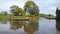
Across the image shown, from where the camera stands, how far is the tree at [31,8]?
18.4m

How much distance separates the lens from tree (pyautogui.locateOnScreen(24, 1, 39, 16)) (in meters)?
18.4

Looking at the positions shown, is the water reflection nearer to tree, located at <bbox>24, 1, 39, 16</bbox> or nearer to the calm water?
the calm water

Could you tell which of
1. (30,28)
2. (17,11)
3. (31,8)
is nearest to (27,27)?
(30,28)

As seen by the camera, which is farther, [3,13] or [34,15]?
[34,15]

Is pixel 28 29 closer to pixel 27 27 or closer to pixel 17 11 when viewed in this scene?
pixel 27 27

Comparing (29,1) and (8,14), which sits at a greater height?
(29,1)

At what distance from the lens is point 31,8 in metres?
19.2

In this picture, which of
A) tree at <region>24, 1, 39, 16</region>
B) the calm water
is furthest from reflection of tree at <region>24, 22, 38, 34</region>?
tree at <region>24, 1, 39, 16</region>

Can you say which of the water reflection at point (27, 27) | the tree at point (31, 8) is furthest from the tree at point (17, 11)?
the water reflection at point (27, 27)

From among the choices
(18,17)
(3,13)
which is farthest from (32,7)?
(3,13)

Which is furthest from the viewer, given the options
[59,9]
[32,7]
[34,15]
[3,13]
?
[32,7]

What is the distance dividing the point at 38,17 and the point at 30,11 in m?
1.27

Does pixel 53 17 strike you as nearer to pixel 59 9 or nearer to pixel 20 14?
pixel 59 9

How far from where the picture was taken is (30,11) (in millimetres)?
18453
